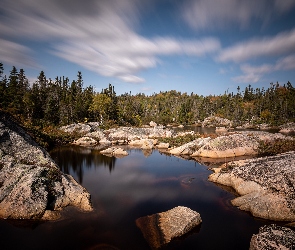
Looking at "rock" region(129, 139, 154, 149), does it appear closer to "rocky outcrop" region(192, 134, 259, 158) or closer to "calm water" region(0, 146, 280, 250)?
"rocky outcrop" region(192, 134, 259, 158)

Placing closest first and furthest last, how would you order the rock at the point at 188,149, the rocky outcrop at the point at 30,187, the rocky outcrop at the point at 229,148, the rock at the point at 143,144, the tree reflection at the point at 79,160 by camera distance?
the rocky outcrop at the point at 30,187
the tree reflection at the point at 79,160
the rocky outcrop at the point at 229,148
the rock at the point at 188,149
the rock at the point at 143,144

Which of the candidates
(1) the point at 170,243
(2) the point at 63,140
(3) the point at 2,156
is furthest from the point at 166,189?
(2) the point at 63,140

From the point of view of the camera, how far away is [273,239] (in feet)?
42.0

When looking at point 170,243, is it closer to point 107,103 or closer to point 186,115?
point 107,103

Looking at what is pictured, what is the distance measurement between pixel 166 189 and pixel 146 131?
150 feet

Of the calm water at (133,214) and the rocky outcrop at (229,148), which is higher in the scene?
the rocky outcrop at (229,148)

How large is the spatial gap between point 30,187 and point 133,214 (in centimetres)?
907

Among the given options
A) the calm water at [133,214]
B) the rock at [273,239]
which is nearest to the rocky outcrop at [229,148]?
the calm water at [133,214]

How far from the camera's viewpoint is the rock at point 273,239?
12312 mm

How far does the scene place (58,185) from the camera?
799 inches

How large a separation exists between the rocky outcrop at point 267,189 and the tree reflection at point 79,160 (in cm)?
1871

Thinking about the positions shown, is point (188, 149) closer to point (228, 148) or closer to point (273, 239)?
point (228, 148)

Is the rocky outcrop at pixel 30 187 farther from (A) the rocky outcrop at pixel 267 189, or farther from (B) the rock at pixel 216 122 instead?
(B) the rock at pixel 216 122

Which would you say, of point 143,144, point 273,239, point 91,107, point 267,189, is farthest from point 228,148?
point 91,107
